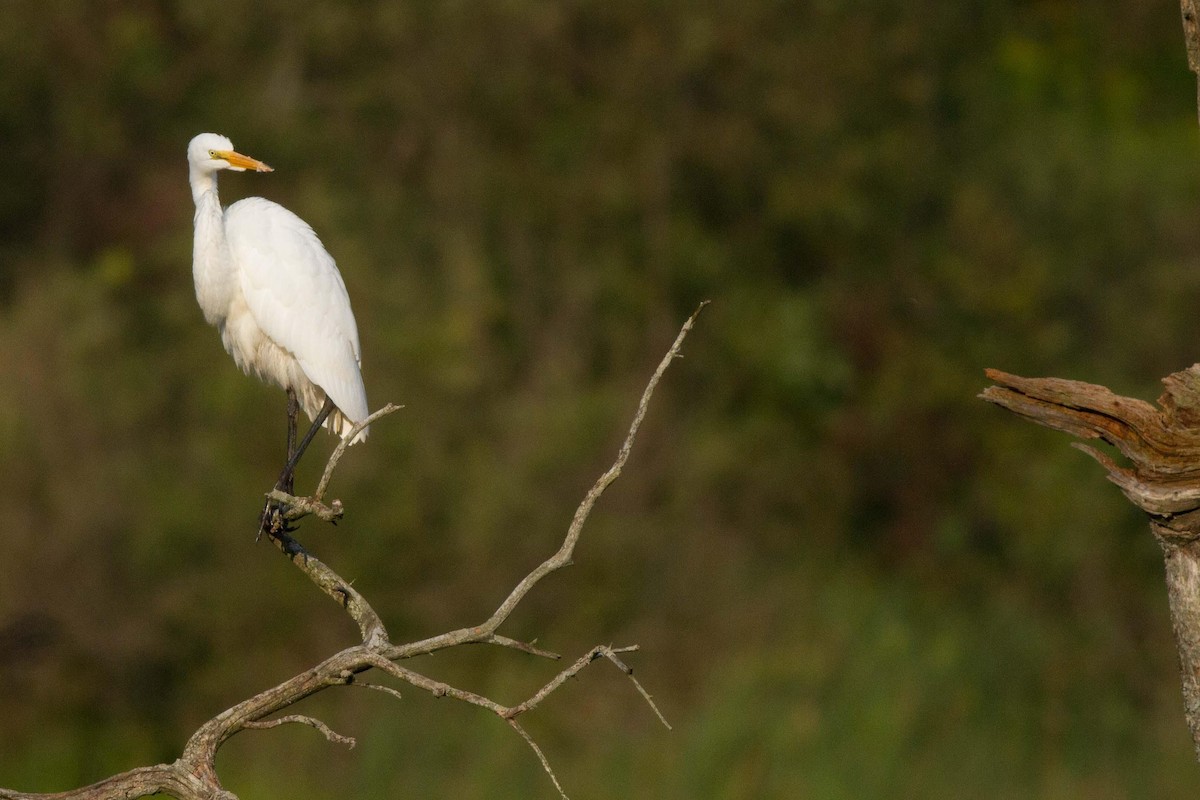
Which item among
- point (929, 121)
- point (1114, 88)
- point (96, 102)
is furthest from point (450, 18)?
point (1114, 88)

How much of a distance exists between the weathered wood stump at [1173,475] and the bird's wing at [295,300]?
2600mm

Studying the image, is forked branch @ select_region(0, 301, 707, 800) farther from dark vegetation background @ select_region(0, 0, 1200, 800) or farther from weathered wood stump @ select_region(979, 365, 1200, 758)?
dark vegetation background @ select_region(0, 0, 1200, 800)

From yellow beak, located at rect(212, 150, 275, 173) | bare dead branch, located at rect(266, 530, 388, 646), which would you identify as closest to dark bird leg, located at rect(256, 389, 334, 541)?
bare dead branch, located at rect(266, 530, 388, 646)

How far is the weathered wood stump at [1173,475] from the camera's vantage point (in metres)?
2.66

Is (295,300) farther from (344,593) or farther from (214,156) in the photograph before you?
(344,593)

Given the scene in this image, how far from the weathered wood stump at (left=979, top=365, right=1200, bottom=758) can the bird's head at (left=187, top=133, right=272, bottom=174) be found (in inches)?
107

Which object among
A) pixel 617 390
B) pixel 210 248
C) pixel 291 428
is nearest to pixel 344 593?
pixel 291 428

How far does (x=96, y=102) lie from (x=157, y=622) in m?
4.63

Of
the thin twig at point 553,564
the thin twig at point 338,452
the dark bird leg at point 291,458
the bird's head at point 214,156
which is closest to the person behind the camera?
the thin twig at point 553,564

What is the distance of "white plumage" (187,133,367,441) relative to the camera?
4891mm

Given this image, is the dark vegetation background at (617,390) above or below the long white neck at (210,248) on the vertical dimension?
above

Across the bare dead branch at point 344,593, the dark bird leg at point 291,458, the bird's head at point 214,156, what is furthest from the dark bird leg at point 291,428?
the bare dead branch at point 344,593

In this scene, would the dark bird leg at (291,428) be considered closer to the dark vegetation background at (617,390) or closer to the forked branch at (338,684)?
the forked branch at (338,684)

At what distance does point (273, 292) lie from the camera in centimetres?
497
